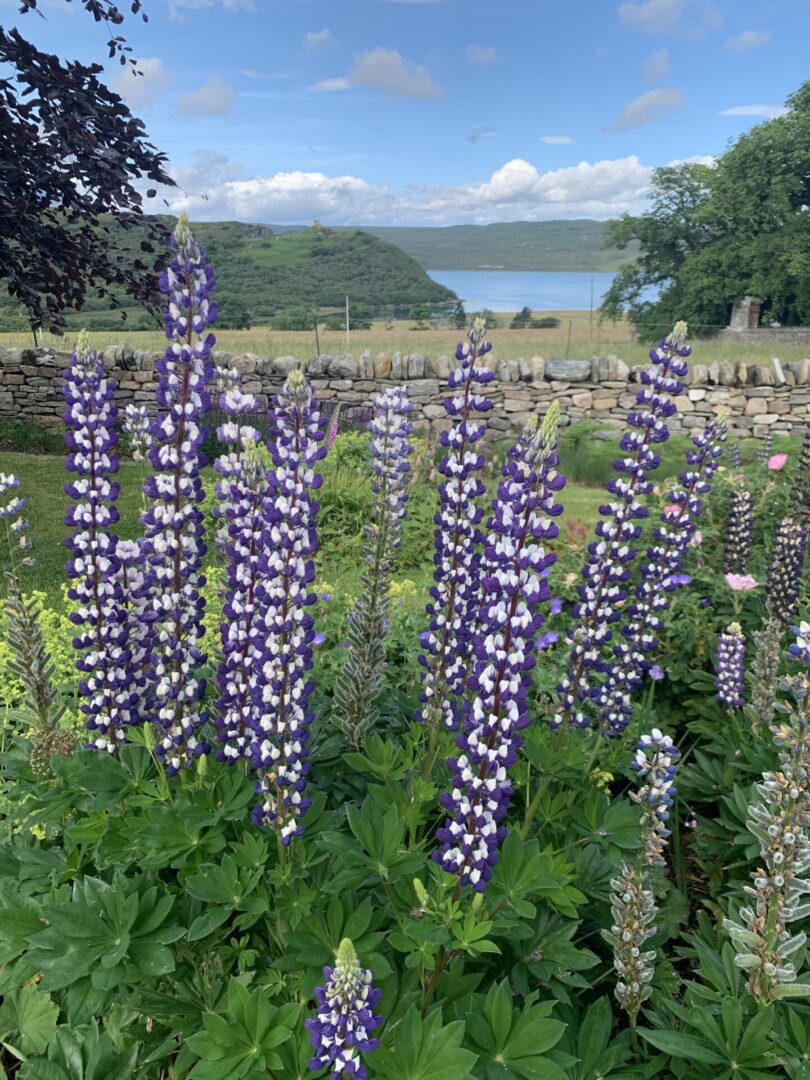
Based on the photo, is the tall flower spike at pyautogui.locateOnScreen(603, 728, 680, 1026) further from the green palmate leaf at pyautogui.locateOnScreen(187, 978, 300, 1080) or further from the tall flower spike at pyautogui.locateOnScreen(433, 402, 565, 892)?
the green palmate leaf at pyautogui.locateOnScreen(187, 978, 300, 1080)

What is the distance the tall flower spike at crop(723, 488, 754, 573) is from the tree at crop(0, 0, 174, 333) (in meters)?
6.21

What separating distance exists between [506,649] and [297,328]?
78.2ft

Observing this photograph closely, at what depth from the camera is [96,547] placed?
258 centimetres

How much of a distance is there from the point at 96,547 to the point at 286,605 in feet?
2.44

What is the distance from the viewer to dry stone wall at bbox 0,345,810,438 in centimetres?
1427

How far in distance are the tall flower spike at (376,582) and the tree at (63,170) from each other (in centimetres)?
597

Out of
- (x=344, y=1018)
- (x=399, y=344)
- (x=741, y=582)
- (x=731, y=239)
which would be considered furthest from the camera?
(x=731, y=239)

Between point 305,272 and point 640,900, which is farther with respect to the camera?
point 305,272

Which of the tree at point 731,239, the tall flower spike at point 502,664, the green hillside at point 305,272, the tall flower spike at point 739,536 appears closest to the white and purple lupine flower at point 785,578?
the tall flower spike at point 739,536

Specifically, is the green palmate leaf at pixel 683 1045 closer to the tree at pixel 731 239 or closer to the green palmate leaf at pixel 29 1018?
the green palmate leaf at pixel 29 1018

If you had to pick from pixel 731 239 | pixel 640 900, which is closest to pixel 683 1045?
pixel 640 900

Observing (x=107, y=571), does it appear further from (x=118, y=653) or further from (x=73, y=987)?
(x=73, y=987)

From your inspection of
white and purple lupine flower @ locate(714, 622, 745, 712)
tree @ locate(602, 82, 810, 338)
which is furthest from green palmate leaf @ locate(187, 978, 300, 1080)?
tree @ locate(602, 82, 810, 338)

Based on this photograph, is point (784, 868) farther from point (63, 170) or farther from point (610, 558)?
point (63, 170)
